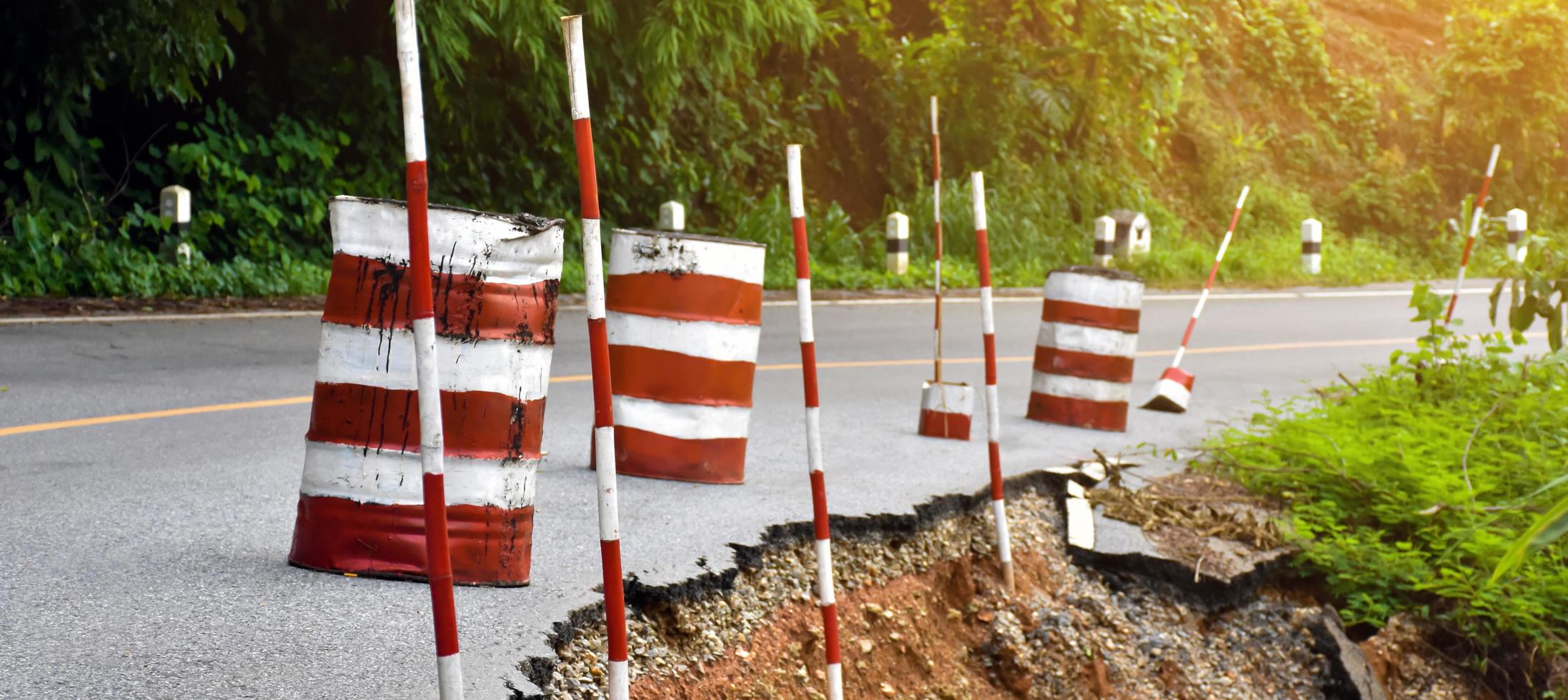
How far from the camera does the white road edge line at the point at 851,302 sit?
10570 mm

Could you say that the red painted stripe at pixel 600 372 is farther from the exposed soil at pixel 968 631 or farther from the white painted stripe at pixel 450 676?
the exposed soil at pixel 968 631

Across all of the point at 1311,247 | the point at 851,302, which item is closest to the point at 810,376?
the point at 851,302

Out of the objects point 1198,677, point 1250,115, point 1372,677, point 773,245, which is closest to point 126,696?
point 1198,677

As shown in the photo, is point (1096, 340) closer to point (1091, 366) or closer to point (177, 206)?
point (1091, 366)

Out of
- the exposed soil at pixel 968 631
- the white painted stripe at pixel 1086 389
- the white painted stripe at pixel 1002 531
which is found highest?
Result: the white painted stripe at pixel 1086 389

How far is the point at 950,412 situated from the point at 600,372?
4760mm

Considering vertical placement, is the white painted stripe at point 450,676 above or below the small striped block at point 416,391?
below

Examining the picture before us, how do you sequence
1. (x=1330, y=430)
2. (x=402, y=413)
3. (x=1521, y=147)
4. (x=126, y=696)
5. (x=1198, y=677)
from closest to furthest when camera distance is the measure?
(x=126, y=696) < (x=402, y=413) < (x=1198, y=677) < (x=1330, y=430) < (x=1521, y=147)

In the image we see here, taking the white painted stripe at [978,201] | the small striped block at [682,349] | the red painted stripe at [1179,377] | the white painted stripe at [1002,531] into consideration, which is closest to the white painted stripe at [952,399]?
the small striped block at [682,349]

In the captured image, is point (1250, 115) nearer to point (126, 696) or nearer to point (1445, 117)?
point (1445, 117)

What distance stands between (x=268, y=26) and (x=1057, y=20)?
1028cm

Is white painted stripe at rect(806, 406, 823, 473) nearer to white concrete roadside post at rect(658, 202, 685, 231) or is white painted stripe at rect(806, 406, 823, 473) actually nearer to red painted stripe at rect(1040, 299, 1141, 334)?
red painted stripe at rect(1040, 299, 1141, 334)

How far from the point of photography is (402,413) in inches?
170

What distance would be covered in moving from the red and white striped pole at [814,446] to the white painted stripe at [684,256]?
5.64 feet
